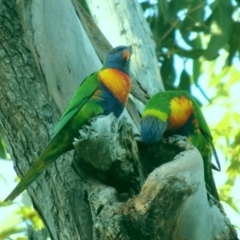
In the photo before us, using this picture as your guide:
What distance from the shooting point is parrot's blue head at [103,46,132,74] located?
238 centimetres

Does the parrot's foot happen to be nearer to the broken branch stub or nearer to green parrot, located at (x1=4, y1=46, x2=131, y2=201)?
the broken branch stub

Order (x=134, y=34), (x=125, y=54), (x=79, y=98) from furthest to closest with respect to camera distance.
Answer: (x=134, y=34) < (x=125, y=54) < (x=79, y=98)

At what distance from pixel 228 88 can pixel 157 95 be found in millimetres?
1282

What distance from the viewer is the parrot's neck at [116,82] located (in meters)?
2.28

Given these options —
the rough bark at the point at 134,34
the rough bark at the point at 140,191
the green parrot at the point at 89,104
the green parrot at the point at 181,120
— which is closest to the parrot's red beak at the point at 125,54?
the green parrot at the point at 89,104

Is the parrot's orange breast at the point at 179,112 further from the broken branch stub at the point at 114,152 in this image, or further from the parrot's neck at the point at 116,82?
the broken branch stub at the point at 114,152

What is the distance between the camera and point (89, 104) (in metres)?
2.22

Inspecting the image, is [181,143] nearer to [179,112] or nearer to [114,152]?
[114,152]

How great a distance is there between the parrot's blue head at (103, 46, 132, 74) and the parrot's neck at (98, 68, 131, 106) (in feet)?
0.10

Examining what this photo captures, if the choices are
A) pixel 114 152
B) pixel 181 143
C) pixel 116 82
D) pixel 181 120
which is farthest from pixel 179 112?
pixel 114 152

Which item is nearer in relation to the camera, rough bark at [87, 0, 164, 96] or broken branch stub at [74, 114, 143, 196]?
broken branch stub at [74, 114, 143, 196]

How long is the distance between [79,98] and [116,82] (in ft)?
0.81

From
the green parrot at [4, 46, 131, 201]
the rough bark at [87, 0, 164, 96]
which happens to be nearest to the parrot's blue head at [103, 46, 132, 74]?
the green parrot at [4, 46, 131, 201]

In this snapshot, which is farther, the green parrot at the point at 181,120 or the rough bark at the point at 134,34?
the rough bark at the point at 134,34
